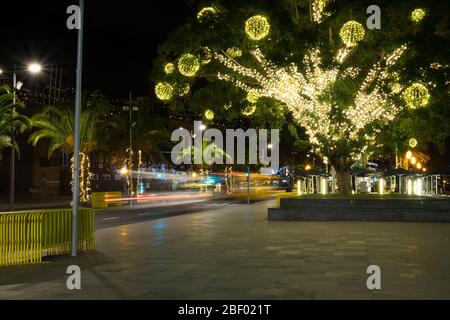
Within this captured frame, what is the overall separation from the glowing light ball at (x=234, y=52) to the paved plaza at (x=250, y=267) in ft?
36.1

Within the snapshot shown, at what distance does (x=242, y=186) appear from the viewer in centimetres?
9381

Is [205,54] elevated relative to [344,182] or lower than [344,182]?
elevated

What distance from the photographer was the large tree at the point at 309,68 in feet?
89.6

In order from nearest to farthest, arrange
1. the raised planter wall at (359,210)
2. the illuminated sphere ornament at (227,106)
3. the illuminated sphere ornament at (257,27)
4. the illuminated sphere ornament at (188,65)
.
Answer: the illuminated sphere ornament at (257,27) < the raised planter wall at (359,210) < the illuminated sphere ornament at (188,65) < the illuminated sphere ornament at (227,106)

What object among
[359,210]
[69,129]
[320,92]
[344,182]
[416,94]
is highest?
[320,92]

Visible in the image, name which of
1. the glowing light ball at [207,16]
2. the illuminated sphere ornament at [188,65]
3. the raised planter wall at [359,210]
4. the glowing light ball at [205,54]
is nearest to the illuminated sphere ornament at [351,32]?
the glowing light ball at [207,16]

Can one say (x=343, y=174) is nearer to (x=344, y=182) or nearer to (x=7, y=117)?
(x=344, y=182)

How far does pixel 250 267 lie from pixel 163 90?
17550mm

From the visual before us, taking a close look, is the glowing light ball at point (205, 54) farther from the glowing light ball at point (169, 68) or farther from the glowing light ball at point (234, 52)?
the glowing light ball at point (169, 68)

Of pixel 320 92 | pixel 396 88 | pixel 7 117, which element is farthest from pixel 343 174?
pixel 7 117

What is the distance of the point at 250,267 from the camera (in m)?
13.4

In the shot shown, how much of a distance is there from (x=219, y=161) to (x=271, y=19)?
6771 centimetres
